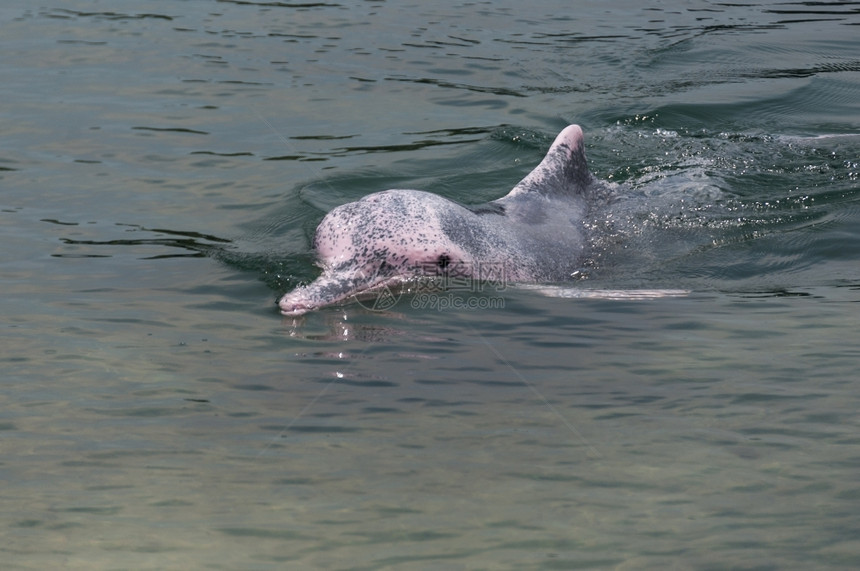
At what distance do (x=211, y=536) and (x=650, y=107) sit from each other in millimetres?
10796

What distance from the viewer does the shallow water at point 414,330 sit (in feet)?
16.4

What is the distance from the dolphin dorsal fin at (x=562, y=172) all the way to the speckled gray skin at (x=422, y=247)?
1.95 feet

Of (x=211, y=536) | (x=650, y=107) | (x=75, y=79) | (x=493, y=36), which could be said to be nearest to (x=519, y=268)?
(x=211, y=536)

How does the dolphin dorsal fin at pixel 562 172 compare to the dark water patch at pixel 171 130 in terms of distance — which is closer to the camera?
the dolphin dorsal fin at pixel 562 172

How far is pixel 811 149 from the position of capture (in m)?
12.3

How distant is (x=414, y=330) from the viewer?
7586mm

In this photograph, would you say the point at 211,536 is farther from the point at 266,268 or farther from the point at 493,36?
the point at 493,36

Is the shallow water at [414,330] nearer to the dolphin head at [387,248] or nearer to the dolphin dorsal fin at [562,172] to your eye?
the dolphin head at [387,248]

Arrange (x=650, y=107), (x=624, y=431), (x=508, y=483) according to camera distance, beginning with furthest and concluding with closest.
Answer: (x=650, y=107) < (x=624, y=431) < (x=508, y=483)

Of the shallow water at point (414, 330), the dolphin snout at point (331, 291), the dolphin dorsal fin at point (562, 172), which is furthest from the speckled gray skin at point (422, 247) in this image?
the dolphin dorsal fin at point (562, 172)

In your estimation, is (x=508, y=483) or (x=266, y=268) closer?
(x=508, y=483)

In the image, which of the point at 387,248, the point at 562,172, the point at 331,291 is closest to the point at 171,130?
the point at 562,172

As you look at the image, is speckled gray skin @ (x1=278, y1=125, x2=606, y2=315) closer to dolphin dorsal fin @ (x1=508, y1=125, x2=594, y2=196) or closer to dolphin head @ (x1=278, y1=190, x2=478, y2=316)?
dolphin head @ (x1=278, y1=190, x2=478, y2=316)

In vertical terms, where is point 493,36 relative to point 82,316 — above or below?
above
